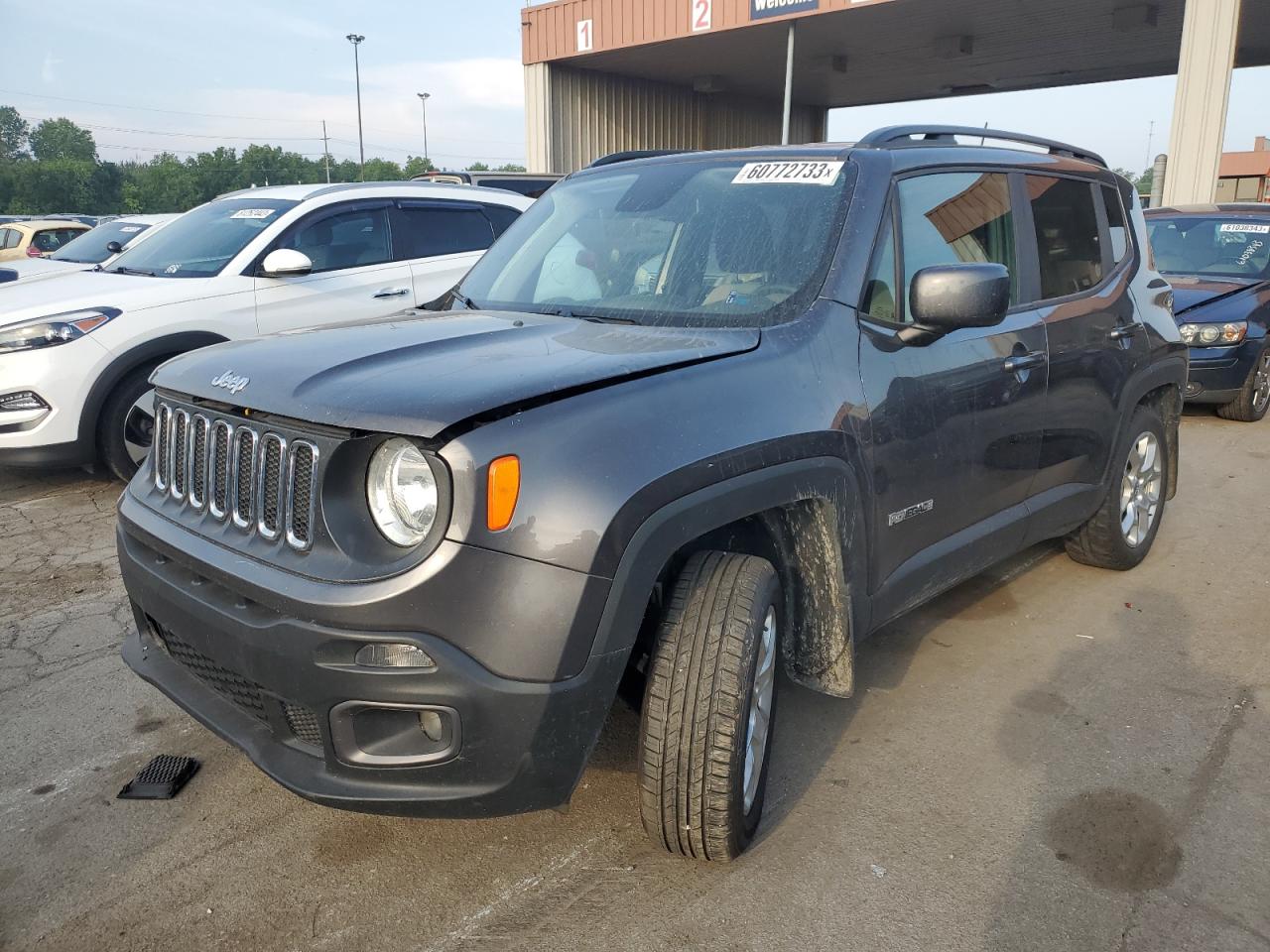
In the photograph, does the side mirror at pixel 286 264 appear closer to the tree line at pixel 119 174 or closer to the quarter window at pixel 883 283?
the quarter window at pixel 883 283

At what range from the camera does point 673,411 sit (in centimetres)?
226

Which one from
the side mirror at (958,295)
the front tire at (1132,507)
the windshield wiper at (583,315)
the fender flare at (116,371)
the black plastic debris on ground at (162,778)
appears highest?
the side mirror at (958,295)

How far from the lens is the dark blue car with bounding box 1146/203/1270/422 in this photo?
26.7ft

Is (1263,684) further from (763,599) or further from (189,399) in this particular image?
(189,399)

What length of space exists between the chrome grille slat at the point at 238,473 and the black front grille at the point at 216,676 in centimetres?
34

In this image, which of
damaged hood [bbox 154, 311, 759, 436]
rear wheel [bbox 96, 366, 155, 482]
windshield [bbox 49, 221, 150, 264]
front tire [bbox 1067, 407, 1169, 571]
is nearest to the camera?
damaged hood [bbox 154, 311, 759, 436]

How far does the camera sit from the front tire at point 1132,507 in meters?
4.41

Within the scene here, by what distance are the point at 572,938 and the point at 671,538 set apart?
3.17ft

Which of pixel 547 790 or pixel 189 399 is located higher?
pixel 189 399

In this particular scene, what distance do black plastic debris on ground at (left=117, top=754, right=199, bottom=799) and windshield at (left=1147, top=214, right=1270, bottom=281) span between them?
8835mm

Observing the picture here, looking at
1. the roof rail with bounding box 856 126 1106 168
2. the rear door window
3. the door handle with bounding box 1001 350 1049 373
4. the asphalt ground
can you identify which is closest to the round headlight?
the asphalt ground

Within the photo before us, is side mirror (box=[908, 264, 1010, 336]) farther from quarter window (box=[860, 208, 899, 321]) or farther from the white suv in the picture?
the white suv

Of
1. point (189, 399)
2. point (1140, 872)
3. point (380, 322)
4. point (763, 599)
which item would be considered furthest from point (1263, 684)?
point (189, 399)

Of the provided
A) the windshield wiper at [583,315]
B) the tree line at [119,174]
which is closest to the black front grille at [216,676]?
the windshield wiper at [583,315]
